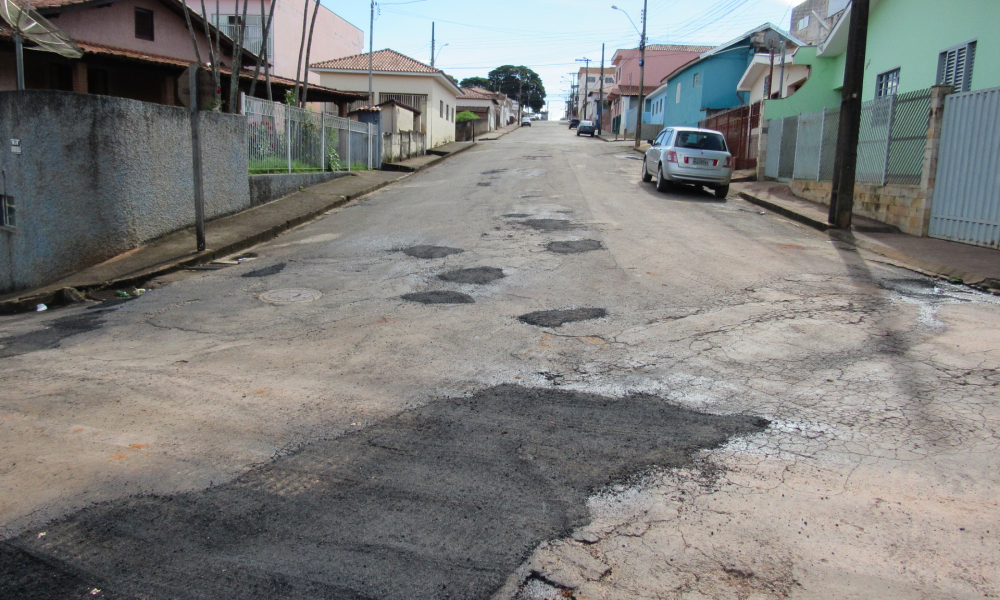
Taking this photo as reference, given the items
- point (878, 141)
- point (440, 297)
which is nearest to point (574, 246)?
point (440, 297)

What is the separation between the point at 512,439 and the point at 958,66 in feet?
53.6

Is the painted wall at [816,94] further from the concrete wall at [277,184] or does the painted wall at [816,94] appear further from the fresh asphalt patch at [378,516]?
the fresh asphalt patch at [378,516]

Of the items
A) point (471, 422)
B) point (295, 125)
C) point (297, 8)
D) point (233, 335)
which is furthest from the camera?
point (297, 8)

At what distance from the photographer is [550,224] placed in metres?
12.7

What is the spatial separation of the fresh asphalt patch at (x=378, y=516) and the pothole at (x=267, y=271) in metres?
5.96

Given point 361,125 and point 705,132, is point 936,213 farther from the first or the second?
point 361,125

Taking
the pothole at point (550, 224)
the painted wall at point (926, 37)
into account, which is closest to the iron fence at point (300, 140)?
the pothole at point (550, 224)

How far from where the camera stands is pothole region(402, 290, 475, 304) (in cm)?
797

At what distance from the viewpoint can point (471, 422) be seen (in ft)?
15.3

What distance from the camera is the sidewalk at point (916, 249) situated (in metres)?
8.99

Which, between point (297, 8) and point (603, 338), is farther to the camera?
point (297, 8)

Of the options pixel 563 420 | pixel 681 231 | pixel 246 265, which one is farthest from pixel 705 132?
pixel 563 420

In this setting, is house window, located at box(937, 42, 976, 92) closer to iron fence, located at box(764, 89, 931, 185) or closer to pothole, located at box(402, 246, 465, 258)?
iron fence, located at box(764, 89, 931, 185)

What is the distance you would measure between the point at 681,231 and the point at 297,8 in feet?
96.2
